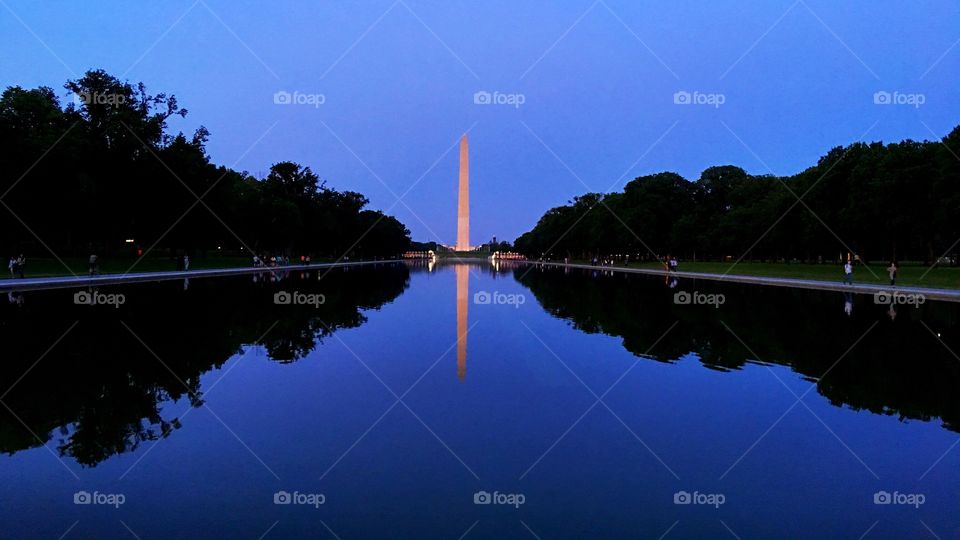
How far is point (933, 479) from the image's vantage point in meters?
7.54

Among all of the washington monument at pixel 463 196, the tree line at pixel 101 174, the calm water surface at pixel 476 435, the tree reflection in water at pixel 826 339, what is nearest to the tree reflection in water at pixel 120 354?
the calm water surface at pixel 476 435

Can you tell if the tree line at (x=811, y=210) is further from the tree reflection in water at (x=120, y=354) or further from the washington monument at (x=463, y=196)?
the tree reflection in water at (x=120, y=354)

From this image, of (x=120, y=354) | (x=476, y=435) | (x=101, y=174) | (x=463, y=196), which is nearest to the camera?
(x=476, y=435)

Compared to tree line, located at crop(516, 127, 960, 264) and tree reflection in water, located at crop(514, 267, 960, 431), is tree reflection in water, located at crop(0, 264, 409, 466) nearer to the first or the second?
tree reflection in water, located at crop(514, 267, 960, 431)

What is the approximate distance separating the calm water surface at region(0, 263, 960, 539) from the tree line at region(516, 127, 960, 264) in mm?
48741

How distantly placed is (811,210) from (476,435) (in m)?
72.7

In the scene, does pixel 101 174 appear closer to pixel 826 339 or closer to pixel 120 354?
pixel 120 354

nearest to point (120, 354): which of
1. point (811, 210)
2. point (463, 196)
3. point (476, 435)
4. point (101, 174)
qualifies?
point (476, 435)

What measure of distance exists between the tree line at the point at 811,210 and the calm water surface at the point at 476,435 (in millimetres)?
48741

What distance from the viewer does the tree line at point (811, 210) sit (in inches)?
2420

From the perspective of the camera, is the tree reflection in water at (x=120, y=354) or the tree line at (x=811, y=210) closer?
the tree reflection in water at (x=120, y=354)

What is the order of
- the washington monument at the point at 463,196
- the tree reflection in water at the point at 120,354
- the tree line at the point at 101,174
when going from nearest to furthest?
the tree reflection in water at the point at 120,354 → the tree line at the point at 101,174 → the washington monument at the point at 463,196

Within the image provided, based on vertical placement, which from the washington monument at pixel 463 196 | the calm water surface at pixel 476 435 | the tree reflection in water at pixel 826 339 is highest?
the washington monument at pixel 463 196

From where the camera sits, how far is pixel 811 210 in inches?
2884
